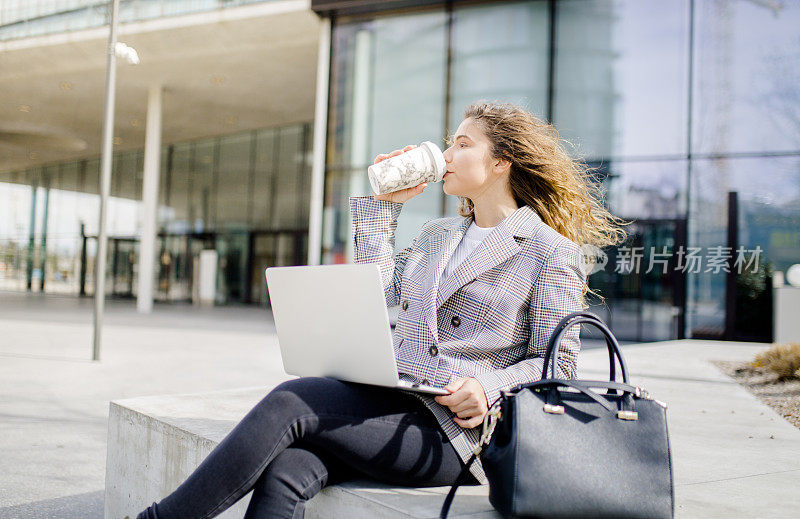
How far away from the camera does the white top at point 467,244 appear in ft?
7.05

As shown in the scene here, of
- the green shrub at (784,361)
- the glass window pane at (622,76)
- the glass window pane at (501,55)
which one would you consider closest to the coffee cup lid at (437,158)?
the green shrub at (784,361)

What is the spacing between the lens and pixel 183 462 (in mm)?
2441

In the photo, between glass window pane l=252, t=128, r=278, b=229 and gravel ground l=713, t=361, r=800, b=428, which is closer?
gravel ground l=713, t=361, r=800, b=428

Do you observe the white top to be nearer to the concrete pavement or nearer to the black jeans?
the black jeans

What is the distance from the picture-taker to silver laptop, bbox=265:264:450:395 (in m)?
1.68

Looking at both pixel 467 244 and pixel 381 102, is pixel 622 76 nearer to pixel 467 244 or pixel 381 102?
pixel 381 102

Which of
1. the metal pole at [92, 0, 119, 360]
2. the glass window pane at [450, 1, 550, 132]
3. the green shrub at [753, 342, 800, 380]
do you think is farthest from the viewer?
the glass window pane at [450, 1, 550, 132]

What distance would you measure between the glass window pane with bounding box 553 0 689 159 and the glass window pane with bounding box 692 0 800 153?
0.29 metres

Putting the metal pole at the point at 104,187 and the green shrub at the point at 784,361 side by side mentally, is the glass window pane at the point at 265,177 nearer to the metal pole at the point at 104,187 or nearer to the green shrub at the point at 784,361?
the metal pole at the point at 104,187

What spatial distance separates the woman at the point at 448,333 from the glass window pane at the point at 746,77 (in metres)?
9.89

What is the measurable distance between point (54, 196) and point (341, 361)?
29.1 meters

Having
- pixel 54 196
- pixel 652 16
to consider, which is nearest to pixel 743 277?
pixel 652 16

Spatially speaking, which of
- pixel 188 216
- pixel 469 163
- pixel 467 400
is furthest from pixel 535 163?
pixel 188 216

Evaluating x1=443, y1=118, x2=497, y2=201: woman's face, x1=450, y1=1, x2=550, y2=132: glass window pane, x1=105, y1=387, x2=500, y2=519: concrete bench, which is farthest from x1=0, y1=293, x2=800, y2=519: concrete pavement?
x1=450, y1=1, x2=550, y2=132: glass window pane
